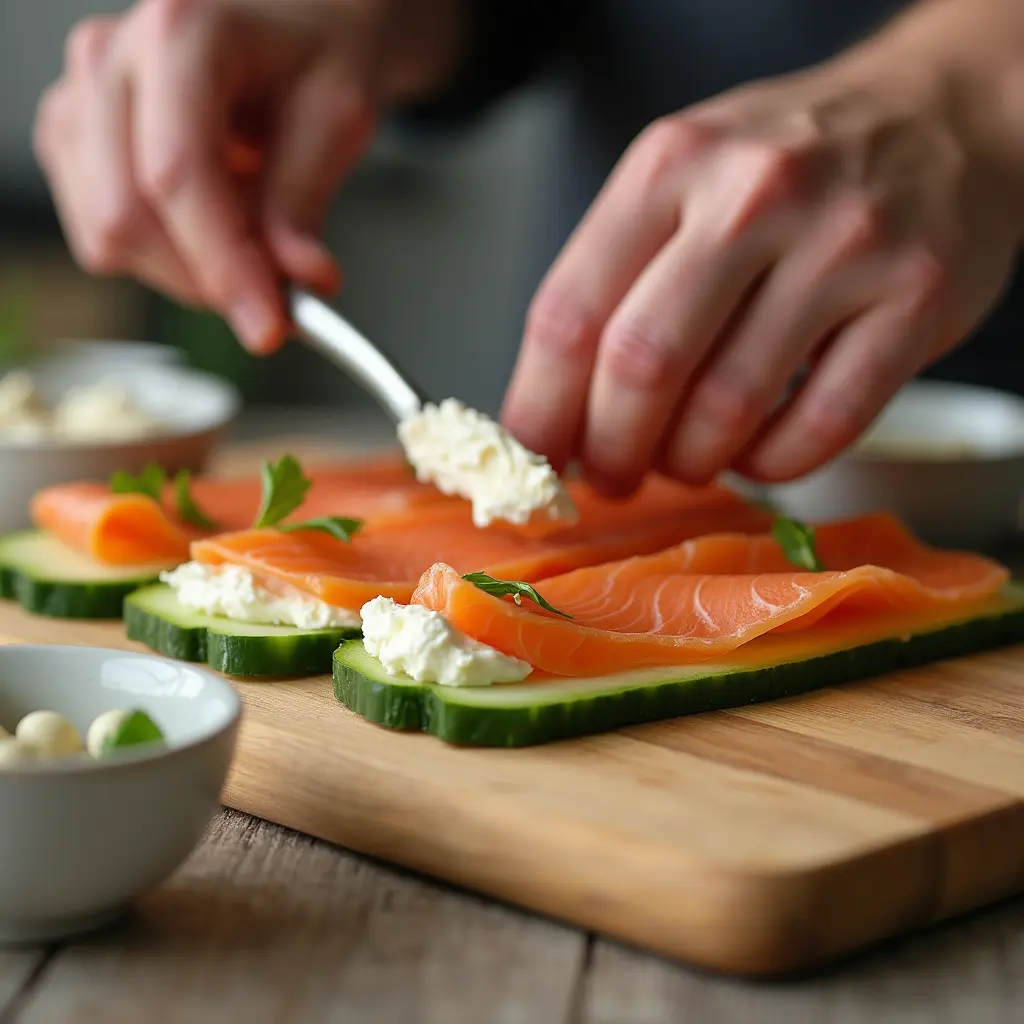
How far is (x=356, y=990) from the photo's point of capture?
A: 1.42 metres

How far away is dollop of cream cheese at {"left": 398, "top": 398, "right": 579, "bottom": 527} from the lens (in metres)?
2.36

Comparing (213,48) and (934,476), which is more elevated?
(213,48)

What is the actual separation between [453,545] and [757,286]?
0.67 metres

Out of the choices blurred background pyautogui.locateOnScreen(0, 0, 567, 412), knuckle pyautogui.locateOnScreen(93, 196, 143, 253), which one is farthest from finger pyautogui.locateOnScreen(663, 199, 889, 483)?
blurred background pyautogui.locateOnScreen(0, 0, 567, 412)

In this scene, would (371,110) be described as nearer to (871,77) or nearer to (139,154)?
(139,154)

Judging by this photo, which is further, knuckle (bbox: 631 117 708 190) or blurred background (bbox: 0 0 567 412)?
blurred background (bbox: 0 0 567 412)

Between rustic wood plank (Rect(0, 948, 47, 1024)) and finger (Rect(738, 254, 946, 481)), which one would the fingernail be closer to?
finger (Rect(738, 254, 946, 481))

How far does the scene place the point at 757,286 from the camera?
8.11 ft

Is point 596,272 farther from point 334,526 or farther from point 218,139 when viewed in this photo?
point 218,139

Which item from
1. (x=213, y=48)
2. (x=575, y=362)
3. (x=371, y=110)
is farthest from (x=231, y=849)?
(x=371, y=110)

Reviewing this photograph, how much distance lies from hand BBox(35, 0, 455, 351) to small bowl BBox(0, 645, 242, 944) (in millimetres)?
1715

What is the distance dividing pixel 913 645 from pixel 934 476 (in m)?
0.81

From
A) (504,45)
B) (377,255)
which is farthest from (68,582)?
(377,255)

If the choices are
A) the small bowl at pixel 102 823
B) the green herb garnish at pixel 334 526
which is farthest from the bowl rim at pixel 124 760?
the green herb garnish at pixel 334 526
